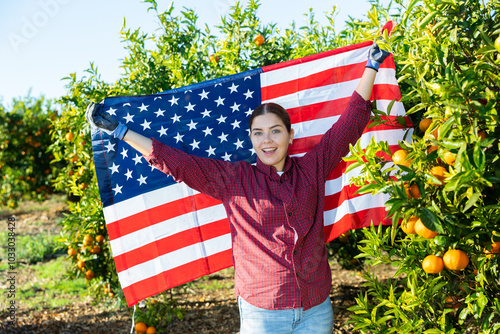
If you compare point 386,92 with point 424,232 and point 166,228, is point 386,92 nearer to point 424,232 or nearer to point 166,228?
point 424,232

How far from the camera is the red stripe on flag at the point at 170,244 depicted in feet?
9.99

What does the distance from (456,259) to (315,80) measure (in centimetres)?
177

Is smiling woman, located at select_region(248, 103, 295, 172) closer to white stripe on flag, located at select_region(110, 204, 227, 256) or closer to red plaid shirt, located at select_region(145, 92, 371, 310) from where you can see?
red plaid shirt, located at select_region(145, 92, 371, 310)

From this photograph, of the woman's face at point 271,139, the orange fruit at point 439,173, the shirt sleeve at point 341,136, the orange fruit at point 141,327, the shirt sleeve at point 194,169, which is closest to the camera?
the orange fruit at point 439,173

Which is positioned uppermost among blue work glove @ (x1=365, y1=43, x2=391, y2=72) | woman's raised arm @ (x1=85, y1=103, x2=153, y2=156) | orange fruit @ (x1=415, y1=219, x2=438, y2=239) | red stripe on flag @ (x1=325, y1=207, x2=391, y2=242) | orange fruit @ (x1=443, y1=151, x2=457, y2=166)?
blue work glove @ (x1=365, y1=43, x2=391, y2=72)

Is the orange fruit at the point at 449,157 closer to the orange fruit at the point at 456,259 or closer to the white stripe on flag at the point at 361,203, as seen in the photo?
the orange fruit at the point at 456,259

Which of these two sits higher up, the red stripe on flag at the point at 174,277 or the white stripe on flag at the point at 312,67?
the white stripe on flag at the point at 312,67

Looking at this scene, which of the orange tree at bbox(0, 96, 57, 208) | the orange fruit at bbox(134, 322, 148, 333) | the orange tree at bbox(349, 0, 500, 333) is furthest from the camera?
the orange tree at bbox(0, 96, 57, 208)

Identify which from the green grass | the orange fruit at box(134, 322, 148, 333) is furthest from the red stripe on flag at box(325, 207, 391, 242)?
the green grass

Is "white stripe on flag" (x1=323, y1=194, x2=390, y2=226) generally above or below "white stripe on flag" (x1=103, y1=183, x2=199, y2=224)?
below

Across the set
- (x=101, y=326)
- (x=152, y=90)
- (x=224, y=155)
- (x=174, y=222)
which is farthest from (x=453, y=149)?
(x=101, y=326)

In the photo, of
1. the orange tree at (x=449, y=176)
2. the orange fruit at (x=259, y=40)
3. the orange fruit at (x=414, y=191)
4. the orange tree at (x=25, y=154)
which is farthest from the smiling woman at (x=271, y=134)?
the orange tree at (x=25, y=154)

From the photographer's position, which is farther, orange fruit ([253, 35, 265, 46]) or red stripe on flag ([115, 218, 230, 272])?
orange fruit ([253, 35, 265, 46])

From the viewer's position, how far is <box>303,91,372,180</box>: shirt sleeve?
2.49 m
